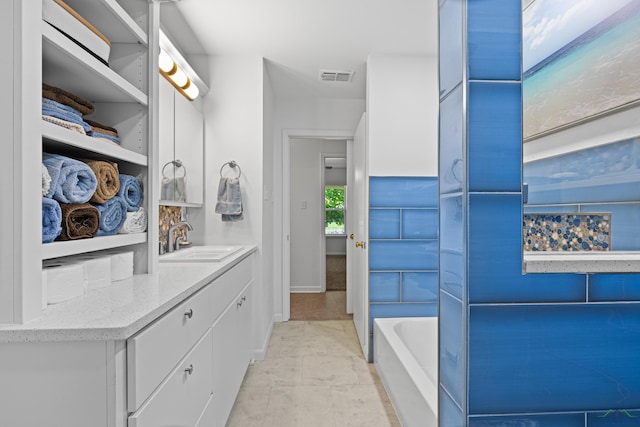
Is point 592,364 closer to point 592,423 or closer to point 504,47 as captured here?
point 592,423

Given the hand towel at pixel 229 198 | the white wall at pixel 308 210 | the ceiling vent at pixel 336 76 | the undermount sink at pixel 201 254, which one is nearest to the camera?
the undermount sink at pixel 201 254

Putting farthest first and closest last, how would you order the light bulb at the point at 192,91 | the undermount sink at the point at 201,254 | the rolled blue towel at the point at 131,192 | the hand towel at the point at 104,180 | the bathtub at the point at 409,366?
the light bulb at the point at 192,91 < the undermount sink at the point at 201,254 < the bathtub at the point at 409,366 < the rolled blue towel at the point at 131,192 < the hand towel at the point at 104,180

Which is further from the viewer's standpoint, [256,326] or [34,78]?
[256,326]

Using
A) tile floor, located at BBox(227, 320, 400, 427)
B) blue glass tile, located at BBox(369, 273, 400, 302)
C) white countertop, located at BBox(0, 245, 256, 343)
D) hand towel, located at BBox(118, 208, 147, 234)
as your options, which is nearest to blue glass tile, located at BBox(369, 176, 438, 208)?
blue glass tile, located at BBox(369, 273, 400, 302)

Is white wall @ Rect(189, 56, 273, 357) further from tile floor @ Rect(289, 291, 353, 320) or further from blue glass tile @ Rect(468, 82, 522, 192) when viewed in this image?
blue glass tile @ Rect(468, 82, 522, 192)

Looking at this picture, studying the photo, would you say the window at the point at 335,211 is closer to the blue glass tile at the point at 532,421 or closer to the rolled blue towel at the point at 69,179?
the rolled blue towel at the point at 69,179

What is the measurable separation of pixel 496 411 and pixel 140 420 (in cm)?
94

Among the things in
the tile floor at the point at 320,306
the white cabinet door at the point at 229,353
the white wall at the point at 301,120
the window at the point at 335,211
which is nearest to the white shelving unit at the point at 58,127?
the white cabinet door at the point at 229,353

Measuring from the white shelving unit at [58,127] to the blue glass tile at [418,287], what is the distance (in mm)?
1960

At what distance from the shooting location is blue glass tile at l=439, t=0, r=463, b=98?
3.16 ft

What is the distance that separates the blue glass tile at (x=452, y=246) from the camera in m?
0.96

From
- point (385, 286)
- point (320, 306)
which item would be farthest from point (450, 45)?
point (320, 306)

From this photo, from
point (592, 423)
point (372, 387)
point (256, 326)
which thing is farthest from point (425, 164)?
point (592, 423)

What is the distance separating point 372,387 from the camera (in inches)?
94.2
